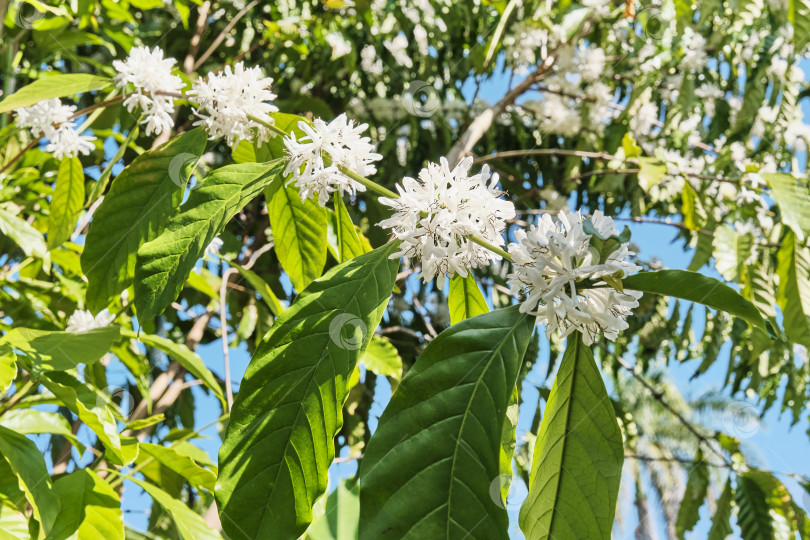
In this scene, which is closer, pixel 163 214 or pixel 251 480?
pixel 251 480

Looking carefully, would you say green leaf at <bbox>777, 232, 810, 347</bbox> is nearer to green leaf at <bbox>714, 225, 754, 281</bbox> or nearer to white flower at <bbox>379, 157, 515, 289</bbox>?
green leaf at <bbox>714, 225, 754, 281</bbox>

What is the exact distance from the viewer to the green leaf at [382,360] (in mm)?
1192

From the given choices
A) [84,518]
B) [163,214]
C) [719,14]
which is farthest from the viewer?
[719,14]

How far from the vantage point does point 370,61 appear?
82.0 inches

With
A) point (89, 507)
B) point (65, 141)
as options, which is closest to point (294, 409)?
point (89, 507)

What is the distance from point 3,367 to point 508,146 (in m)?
1.86

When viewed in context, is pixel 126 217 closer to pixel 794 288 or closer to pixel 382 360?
pixel 382 360

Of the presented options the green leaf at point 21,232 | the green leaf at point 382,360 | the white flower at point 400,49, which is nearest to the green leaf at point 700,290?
the green leaf at point 382,360

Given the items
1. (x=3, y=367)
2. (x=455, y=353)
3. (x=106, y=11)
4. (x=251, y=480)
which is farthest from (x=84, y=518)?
(x=106, y=11)

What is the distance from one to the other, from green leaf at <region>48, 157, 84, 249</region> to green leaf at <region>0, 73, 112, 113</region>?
0.99 feet

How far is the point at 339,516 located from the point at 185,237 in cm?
74

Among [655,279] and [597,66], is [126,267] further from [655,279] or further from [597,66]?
[597,66]

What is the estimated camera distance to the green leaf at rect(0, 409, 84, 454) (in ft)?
3.03

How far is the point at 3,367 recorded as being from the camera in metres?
0.68
